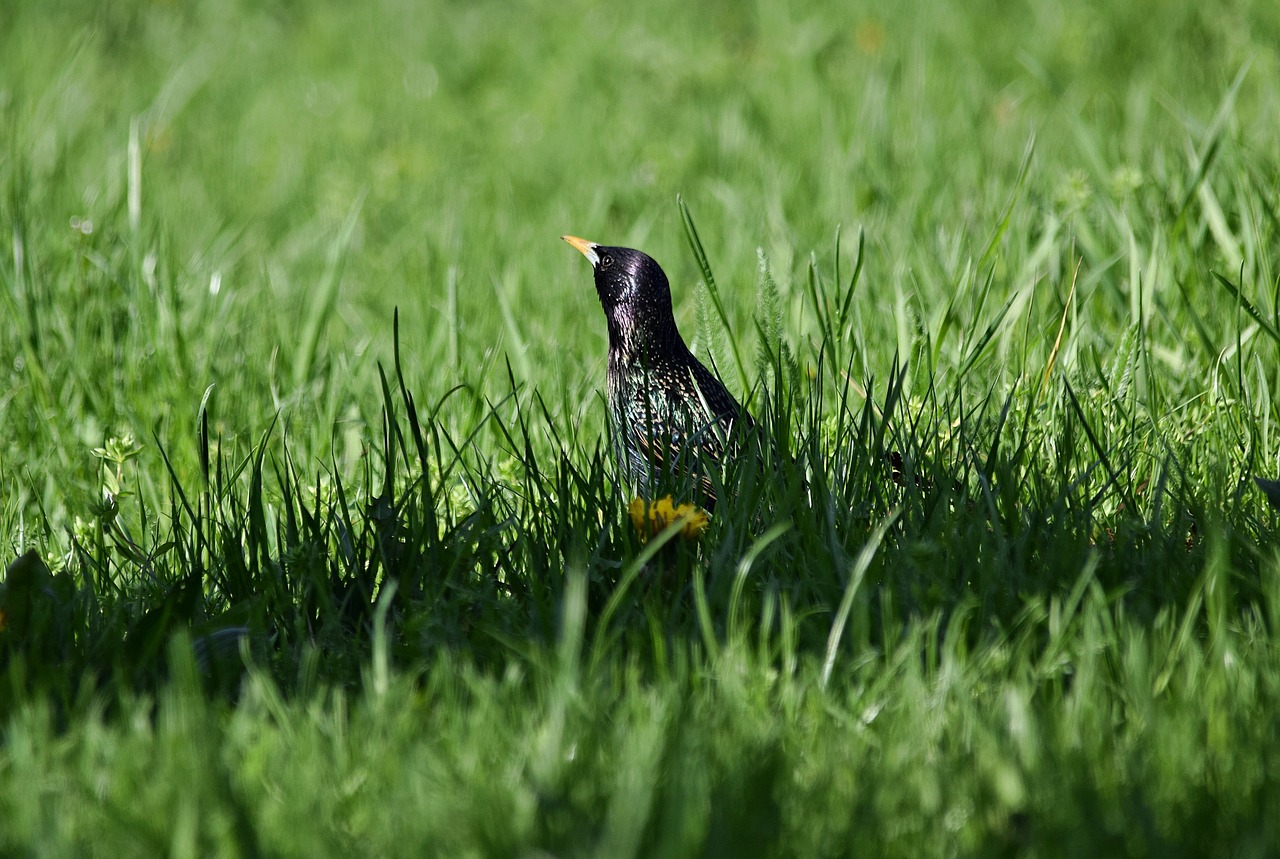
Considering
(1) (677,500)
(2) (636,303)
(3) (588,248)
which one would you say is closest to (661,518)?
(1) (677,500)

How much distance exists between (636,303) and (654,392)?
29cm

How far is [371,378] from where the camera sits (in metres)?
3.90

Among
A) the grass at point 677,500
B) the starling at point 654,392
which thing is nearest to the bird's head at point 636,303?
the starling at point 654,392

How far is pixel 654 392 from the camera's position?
3148 millimetres

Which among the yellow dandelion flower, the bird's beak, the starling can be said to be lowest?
the yellow dandelion flower

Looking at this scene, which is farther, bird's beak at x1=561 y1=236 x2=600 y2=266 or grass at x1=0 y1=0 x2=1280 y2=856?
bird's beak at x1=561 y1=236 x2=600 y2=266

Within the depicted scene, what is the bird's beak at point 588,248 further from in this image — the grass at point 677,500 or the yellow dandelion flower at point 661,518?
the yellow dandelion flower at point 661,518

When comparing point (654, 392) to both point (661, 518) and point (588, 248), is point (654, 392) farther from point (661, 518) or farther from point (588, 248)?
point (661, 518)

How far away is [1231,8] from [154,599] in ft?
21.4

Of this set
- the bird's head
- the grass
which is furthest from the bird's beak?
the grass

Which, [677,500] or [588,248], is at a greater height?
[588,248]

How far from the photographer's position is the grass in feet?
5.23

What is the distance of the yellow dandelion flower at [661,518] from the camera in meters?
2.30

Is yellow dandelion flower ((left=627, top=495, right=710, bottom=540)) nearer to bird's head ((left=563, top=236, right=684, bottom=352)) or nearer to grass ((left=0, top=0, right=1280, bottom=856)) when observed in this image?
grass ((left=0, top=0, right=1280, bottom=856))
